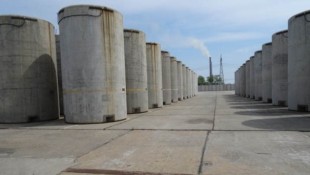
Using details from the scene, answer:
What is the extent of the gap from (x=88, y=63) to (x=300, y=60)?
367 inches

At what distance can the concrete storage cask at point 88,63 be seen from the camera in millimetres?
10602

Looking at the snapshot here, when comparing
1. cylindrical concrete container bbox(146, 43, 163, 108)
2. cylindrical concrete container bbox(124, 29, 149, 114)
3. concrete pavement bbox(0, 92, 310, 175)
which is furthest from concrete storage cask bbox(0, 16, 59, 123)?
cylindrical concrete container bbox(146, 43, 163, 108)

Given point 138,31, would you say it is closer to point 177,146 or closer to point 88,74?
point 88,74

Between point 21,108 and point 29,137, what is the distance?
4.02 metres

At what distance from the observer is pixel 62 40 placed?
1105cm

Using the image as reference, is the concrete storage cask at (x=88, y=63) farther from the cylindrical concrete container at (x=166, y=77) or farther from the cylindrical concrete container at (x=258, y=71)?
the cylindrical concrete container at (x=258, y=71)

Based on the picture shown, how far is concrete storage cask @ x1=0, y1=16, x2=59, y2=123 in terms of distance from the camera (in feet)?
37.5

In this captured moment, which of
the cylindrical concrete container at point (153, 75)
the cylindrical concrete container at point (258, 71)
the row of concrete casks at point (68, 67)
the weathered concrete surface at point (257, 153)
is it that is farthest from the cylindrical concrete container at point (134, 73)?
the cylindrical concrete container at point (258, 71)

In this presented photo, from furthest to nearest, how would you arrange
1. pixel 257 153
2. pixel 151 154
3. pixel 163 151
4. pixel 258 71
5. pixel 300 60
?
pixel 258 71 → pixel 300 60 → pixel 163 151 → pixel 151 154 → pixel 257 153

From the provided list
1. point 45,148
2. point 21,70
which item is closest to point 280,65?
point 21,70

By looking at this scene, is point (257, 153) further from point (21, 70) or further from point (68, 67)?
point (21, 70)

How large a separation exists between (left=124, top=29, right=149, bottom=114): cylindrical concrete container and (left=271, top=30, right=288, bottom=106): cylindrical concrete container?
793cm

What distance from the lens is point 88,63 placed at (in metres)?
10.6

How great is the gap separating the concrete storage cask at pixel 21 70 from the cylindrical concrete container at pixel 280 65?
1280 centimetres
